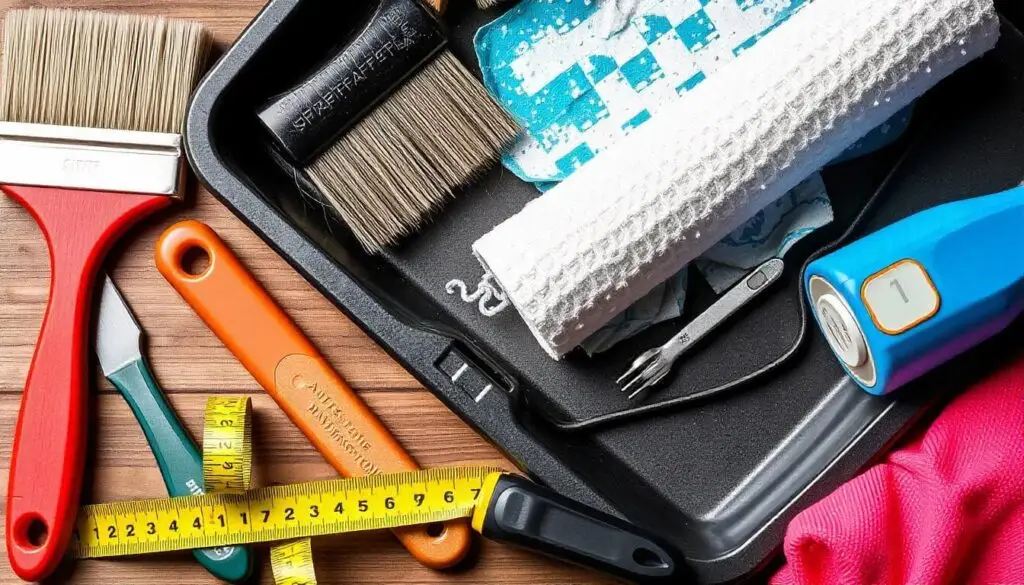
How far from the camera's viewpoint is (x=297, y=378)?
2.29 feet

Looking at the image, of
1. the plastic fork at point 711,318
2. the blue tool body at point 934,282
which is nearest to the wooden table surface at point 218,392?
the plastic fork at point 711,318

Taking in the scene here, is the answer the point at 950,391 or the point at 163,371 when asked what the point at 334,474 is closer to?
the point at 163,371

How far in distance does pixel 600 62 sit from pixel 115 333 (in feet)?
1.41

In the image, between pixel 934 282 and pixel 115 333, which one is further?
pixel 115 333

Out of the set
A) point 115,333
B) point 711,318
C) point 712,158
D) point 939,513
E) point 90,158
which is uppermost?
point 90,158

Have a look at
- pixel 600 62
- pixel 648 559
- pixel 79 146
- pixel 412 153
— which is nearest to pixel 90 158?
pixel 79 146

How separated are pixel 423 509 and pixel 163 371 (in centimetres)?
23

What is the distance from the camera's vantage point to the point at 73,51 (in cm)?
71

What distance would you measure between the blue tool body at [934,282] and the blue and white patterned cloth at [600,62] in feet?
0.39

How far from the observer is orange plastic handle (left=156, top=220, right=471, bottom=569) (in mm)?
696

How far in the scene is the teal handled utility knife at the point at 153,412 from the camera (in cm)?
70

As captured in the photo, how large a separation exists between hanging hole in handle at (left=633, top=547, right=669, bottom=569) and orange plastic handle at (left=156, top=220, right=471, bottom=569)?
0.45 ft

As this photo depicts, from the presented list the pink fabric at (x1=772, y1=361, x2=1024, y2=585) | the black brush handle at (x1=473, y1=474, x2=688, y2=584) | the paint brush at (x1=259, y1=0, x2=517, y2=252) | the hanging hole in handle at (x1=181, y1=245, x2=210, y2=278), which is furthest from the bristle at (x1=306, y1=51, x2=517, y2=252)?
the pink fabric at (x1=772, y1=361, x2=1024, y2=585)

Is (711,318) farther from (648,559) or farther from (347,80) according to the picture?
(347,80)
